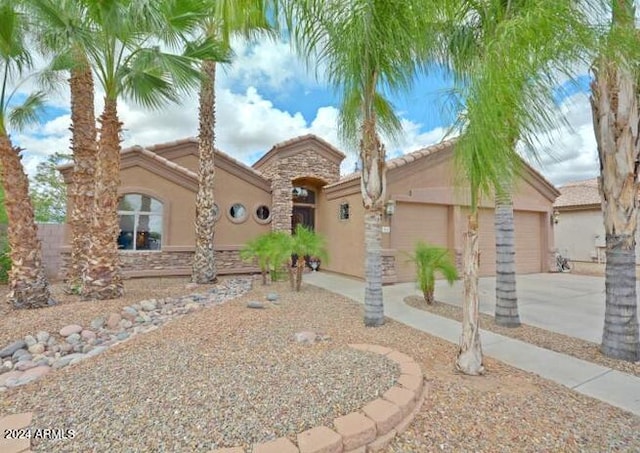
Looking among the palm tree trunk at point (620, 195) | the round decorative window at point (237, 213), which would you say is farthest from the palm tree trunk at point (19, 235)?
the palm tree trunk at point (620, 195)

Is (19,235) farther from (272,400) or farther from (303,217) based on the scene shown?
(303,217)

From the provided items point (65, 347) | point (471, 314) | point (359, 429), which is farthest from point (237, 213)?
point (359, 429)

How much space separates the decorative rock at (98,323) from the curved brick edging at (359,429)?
10.5ft

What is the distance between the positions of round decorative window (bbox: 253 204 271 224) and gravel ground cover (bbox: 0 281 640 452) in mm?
8781

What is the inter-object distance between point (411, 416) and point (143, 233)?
36.6ft

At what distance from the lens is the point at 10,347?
471 centimetres

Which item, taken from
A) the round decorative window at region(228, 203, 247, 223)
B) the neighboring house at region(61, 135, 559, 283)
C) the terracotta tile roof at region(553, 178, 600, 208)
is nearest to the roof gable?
the neighboring house at region(61, 135, 559, 283)

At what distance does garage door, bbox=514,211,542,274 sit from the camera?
541 inches

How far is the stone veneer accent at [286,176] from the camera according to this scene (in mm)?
13305

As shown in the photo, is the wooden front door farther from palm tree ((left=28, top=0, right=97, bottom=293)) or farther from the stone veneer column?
palm tree ((left=28, top=0, right=97, bottom=293))

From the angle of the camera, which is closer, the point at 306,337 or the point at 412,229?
the point at 306,337

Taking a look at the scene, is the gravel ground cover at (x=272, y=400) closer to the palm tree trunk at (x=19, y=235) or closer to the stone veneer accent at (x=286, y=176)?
the palm tree trunk at (x=19, y=235)

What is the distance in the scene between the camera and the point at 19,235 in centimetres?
660

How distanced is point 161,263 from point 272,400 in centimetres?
989
